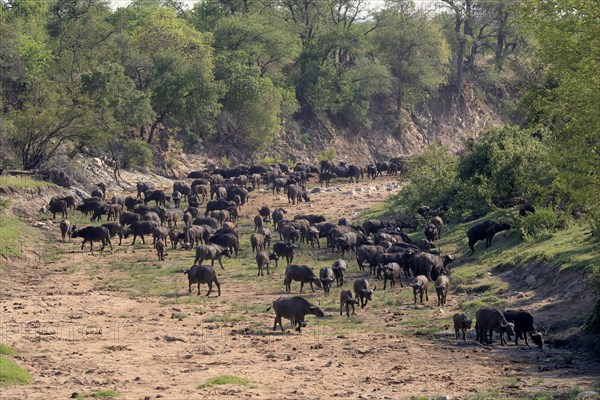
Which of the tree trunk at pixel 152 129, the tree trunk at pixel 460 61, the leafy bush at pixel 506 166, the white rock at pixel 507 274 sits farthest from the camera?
the tree trunk at pixel 460 61

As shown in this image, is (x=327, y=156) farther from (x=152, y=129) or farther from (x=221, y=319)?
(x=221, y=319)

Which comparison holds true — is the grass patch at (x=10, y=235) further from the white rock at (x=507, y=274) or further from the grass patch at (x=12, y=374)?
the white rock at (x=507, y=274)

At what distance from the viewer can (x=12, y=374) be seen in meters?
17.0

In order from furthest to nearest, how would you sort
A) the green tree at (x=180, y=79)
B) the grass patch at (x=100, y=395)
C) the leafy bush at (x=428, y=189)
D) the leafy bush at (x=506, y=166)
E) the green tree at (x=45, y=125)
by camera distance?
the green tree at (x=180, y=79) < the green tree at (x=45, y=125) < the leafy bush at (x=428, y=189) < the leafy bush at (x=506, y=166) < the grass patch at (x=100, y=395)

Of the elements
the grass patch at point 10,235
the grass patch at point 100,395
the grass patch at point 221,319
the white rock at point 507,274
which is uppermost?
the grass patch at point 10,235

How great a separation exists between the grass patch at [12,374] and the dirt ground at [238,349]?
20 centimetres

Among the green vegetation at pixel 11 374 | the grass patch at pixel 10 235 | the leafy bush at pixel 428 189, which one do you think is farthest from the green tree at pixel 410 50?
the green vegetation at pixel 11 374

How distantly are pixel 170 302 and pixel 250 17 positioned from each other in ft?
194

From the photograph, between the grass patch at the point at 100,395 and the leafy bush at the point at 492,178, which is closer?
the grass patch at the point at 100,395

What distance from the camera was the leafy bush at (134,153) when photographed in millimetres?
61031

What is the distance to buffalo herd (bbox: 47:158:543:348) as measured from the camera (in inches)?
886

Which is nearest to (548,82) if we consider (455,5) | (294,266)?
(294,266)

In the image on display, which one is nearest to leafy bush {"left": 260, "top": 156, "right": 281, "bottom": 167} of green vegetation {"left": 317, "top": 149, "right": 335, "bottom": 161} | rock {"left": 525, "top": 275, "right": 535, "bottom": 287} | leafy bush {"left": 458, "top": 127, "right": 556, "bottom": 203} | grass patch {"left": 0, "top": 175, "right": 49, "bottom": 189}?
green vegetation {"left": 317, "top": 149, "right": 335, "bottom": 161}

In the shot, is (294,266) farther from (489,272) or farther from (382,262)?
(489,272)
